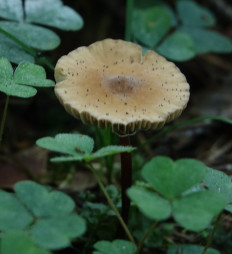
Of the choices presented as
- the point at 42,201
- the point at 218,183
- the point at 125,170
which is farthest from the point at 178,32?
the point at 42,201

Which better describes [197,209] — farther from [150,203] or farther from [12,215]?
[12,215]


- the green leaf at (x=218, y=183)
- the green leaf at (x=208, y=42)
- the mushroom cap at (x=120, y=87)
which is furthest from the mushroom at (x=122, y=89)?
the green leaf at (x=208, y=42)

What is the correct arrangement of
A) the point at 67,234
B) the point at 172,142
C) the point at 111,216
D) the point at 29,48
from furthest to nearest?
the point at 172,142
the point at 29,48
the point at 111,216
the point at 67,234

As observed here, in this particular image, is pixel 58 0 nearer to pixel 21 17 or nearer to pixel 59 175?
pixel 21 17

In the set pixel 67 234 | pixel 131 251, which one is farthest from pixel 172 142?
pixel 67 234

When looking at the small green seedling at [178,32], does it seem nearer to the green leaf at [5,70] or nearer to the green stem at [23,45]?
the green stem at [23,45]

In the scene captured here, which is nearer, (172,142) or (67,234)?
(67,234)

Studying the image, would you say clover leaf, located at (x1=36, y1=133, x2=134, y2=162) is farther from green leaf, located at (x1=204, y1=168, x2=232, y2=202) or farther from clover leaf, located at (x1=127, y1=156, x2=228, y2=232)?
green leaf, located at (x1=204, y1=168, x2=232, y2=202)
